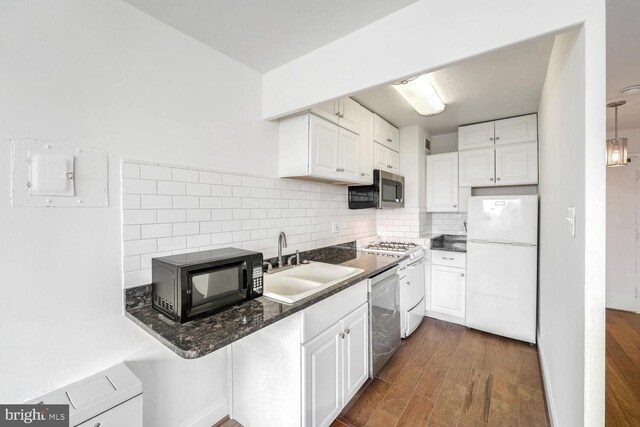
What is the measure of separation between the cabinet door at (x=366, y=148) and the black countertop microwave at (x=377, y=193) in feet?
0.37

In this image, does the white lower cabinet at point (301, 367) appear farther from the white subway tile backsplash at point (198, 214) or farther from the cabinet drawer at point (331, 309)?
the white subway tile backsplash at point (198, 214)

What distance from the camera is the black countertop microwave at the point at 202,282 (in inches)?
45.3

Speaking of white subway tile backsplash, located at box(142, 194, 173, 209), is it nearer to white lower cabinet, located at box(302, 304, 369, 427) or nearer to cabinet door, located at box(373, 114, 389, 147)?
white lower cabinet, located at box(302, 304, 369, 427)

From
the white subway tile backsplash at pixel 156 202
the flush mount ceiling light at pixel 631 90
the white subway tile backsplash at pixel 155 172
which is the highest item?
the flush mount ceiling light at pixel 631 90

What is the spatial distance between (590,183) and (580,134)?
0.77 feet

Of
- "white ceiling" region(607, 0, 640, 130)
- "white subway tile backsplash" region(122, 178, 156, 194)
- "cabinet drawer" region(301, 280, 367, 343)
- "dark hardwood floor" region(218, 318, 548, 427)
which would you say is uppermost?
"white ceiling" region(607, 0, 640, 130)

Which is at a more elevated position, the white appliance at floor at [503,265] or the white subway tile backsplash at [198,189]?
the white subway tile backsplash at [198,189]

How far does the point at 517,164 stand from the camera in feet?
9.69

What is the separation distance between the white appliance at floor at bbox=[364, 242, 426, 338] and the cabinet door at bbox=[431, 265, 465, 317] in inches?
6.8

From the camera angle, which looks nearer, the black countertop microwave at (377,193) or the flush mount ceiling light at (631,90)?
the flush mount ceiling light at (631,90)

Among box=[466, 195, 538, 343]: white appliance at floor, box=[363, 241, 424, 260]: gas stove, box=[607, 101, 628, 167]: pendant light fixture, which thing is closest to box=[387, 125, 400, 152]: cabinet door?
box=[466, 195, 538, 343]: white appliance at floor

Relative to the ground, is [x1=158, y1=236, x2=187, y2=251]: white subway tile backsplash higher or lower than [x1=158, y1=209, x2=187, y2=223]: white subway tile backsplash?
lower

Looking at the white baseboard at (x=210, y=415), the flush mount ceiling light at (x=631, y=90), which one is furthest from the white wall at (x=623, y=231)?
the white baseboard at (x=210, y=415)

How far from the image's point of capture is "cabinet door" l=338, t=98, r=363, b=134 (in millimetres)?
2332
